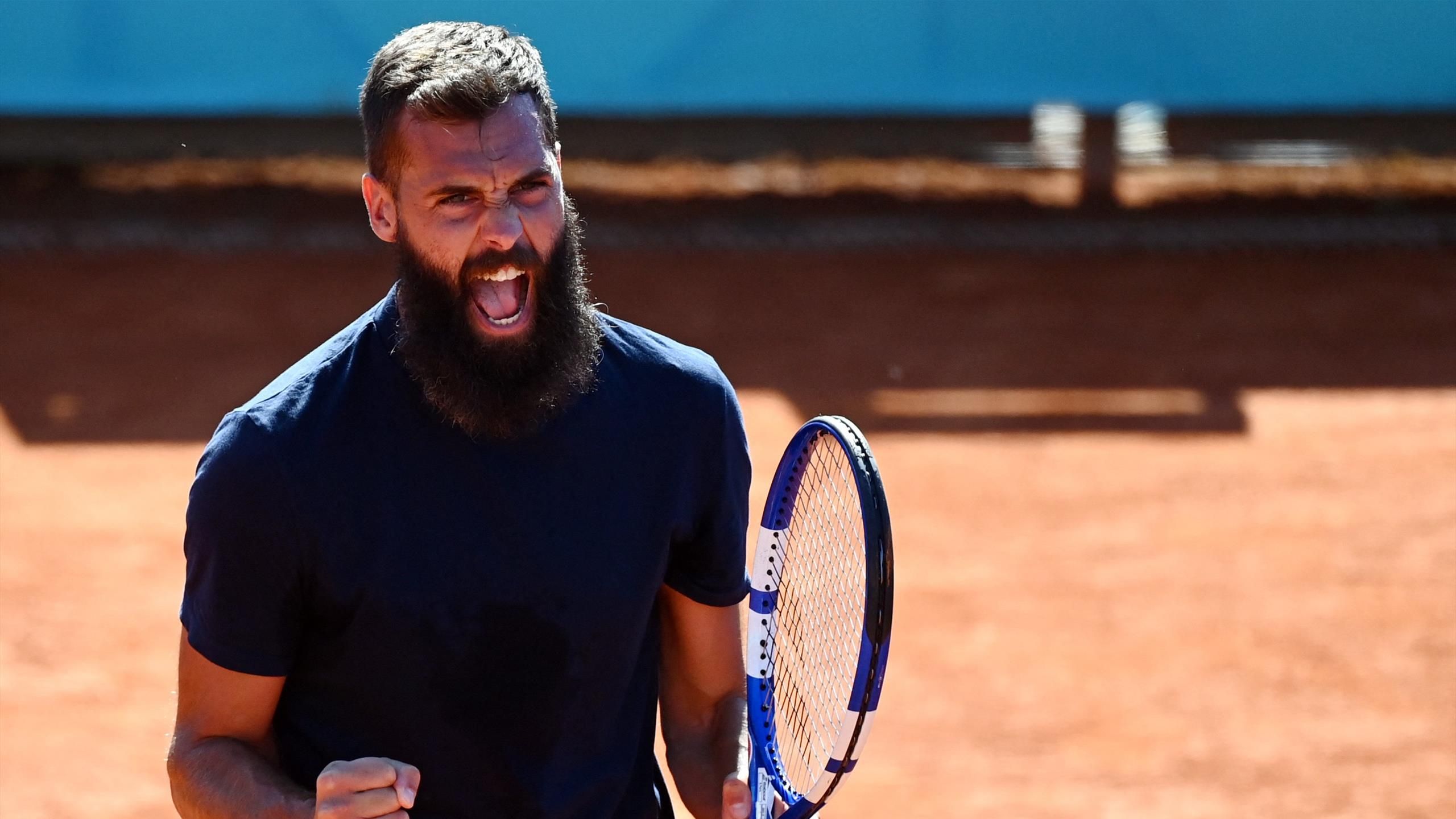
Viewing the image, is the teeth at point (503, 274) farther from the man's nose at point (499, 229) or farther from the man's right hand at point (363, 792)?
the man's right hand at point (363, 792)

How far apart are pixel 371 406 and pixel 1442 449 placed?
6.69 meters

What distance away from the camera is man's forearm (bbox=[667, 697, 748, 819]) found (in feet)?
9.23

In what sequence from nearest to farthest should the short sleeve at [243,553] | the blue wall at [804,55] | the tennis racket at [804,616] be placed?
the short sleeve at [243,553]
the tennis racket at [804,616]
the blue wall at [804,55]

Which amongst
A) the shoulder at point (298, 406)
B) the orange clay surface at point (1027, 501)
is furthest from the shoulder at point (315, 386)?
the orange clay surface at point (1027, 501)

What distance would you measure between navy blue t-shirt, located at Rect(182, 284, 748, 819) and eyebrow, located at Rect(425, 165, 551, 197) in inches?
→ 8.3

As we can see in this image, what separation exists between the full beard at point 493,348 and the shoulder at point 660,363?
0.31 feet

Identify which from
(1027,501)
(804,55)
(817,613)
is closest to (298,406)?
(817,613)

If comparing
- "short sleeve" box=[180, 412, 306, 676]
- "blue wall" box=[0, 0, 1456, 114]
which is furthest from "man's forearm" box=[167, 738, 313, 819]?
"blue wall" box=[0, 0, 1456, 114]

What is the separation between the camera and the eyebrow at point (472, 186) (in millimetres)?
2484

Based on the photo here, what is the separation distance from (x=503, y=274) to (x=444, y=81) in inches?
11.5

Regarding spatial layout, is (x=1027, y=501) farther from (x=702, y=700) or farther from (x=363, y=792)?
(x=363, y=792)

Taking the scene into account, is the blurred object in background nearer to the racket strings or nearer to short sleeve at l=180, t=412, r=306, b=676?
the racket strings

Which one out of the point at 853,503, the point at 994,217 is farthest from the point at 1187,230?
the point at 853,503

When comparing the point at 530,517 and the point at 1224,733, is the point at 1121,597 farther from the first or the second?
the point at 530,517
